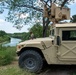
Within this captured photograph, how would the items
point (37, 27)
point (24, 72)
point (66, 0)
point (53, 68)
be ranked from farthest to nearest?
point (37, 27)
point (66, 0)
point (53, 68)
point (24, 72)

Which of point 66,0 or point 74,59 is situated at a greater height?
point 66,0

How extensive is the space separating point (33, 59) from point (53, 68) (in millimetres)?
1208

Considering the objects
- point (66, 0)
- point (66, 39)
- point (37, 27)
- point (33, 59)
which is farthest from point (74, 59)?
point (37, 27)

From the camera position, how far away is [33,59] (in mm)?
9133

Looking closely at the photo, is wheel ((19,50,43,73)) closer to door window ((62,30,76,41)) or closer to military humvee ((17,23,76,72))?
military humvee ((17,23,76,72))

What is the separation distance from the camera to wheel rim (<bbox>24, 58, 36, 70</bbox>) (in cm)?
912

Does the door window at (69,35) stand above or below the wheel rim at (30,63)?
above

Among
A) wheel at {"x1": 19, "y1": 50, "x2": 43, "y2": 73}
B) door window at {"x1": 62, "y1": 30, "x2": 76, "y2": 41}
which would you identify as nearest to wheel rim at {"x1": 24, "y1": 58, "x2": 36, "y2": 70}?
wheel at {"x1": 19, "y1": 50, "x2": 43, "y2": 73}

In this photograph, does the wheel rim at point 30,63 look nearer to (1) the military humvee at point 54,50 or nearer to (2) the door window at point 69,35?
(1) the military humvee at point 54,50

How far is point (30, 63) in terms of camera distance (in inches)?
363

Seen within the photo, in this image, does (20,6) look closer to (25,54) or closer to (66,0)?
(66,0)

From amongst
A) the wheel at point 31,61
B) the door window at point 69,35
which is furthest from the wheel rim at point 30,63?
the door window at point 69,35

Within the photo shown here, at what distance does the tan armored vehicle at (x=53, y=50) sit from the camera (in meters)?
8.77

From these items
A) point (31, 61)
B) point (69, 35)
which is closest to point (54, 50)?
point (69, 35)
